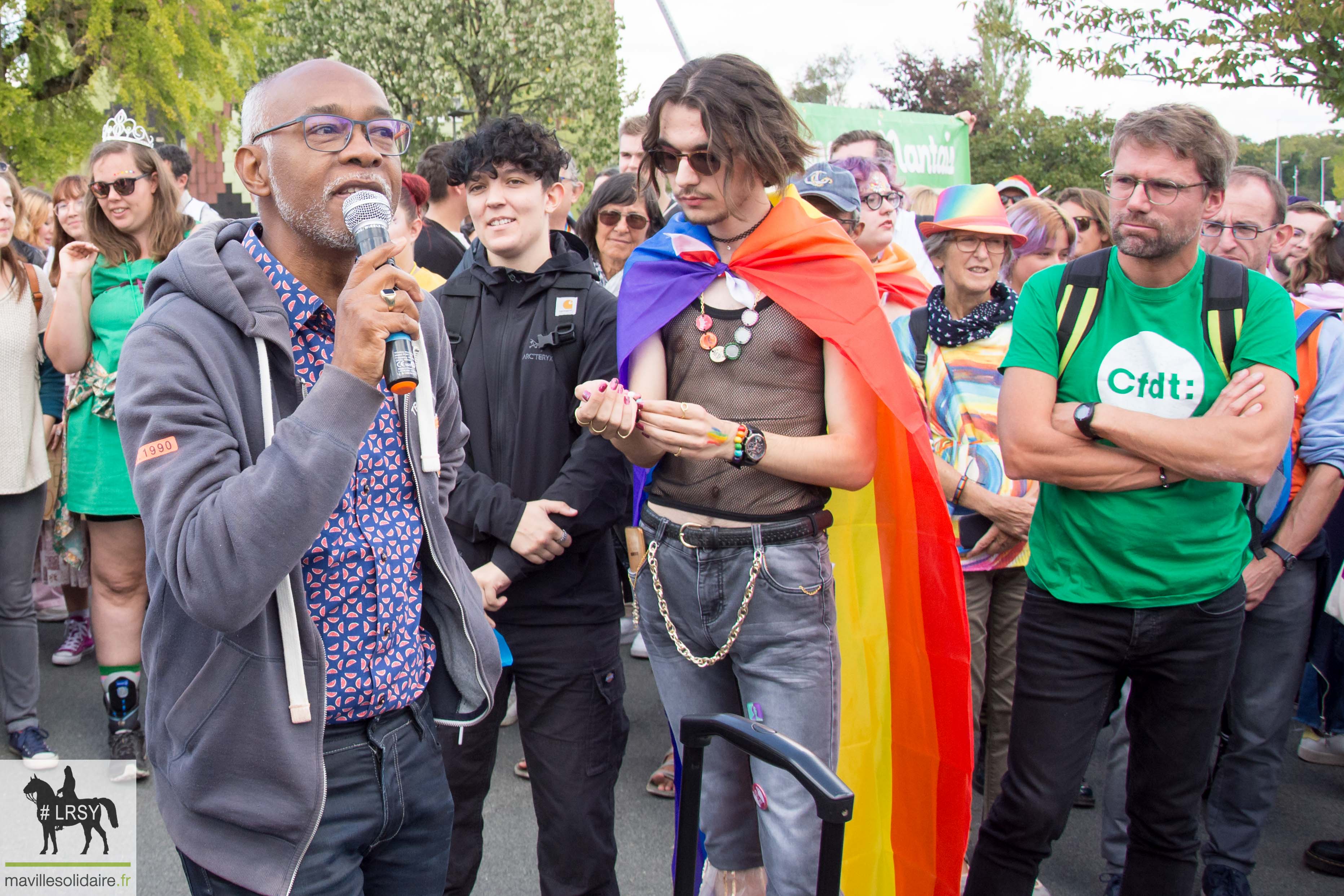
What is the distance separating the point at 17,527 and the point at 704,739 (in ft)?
14.4

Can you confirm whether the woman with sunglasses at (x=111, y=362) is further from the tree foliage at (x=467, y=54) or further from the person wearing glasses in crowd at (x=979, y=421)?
the tree foliage at (x=467, y=54)

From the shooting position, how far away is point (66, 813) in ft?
13.2

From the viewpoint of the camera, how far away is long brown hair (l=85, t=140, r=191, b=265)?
15.9 ft

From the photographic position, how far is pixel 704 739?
1724 mm

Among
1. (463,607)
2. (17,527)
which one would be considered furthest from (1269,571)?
(17,527)

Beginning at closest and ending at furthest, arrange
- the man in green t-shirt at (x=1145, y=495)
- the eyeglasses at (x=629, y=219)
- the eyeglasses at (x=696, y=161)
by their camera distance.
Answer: the eyeglasses at (x=696, y=161)
the man in green t-shirt at (x=1145, y=495)
the eyeglasses at (x=629, y=219)

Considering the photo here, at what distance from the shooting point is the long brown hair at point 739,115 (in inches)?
107

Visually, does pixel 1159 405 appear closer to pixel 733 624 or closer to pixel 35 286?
pixel 733 624

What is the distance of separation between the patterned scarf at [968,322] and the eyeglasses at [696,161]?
1584 millimetres

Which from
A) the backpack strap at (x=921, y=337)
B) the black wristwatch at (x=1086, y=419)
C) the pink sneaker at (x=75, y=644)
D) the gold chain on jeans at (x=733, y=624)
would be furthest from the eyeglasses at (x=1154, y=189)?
the pink sneaker at (x=75, y=644)

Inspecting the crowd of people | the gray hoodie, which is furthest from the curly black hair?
the gray hoodie

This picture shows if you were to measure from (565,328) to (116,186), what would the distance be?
2692 millimetres

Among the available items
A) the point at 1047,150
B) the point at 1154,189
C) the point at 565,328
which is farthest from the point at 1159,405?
the point at 1047,150

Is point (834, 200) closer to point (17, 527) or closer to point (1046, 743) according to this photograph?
point (1046, 743)
